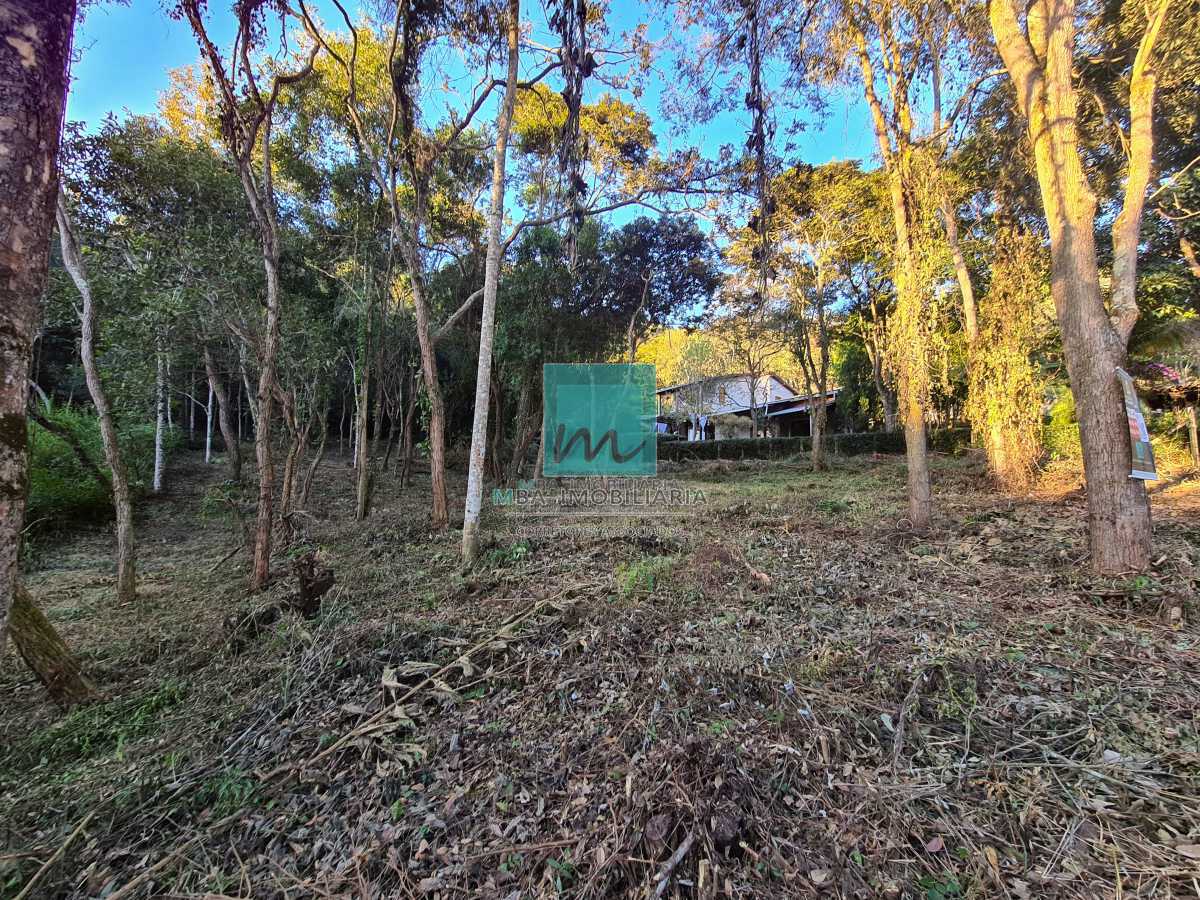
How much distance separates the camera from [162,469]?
10539 millimetres

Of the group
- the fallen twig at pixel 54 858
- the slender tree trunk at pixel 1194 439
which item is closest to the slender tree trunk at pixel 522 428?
the fallen twig at pixel 54 858

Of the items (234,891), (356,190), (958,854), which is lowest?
(234,891)

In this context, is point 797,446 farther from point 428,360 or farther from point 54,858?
point 54,858

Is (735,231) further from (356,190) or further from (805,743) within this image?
(805,743)

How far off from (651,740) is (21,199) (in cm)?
275

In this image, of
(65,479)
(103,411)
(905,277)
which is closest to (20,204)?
(103,411)

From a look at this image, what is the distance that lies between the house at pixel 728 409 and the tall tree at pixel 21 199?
82.8 feet

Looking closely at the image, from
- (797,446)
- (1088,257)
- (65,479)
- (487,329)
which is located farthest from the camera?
(797,446)

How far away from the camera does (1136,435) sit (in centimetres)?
312

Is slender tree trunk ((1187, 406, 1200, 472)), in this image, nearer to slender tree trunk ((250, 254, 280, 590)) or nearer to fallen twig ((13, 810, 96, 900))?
fallen twig ((13, 810, 96, 900))

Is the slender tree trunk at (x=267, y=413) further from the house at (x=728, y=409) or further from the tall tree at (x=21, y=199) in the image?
the house at (x=728, y=409)

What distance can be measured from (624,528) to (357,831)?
4.63 meters

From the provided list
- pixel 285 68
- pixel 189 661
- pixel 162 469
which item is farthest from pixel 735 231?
pixel 162 469

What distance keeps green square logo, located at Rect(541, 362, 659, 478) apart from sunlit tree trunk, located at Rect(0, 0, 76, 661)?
9.57 metres
